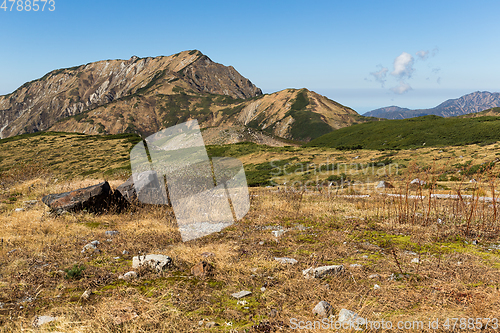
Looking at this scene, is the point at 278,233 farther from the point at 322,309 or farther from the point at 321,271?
the point at 322,309

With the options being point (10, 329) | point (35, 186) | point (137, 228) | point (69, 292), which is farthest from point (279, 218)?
point (35, 186)

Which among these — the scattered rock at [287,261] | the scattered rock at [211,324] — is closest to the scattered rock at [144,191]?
the scattered rock at [287,261]

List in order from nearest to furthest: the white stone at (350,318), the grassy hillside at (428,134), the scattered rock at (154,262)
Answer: the white stone at (350,318), the scattered rock at (154,262), the grassy hillside at (428,134)

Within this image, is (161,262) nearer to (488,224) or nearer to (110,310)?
(110,310)

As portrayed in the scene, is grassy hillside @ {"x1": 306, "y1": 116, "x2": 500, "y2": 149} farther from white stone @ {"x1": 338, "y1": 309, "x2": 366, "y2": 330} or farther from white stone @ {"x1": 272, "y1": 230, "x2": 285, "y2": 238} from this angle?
white stone @ {"x1": 338, "y1": 309, "x2": 366, "y2": 330}

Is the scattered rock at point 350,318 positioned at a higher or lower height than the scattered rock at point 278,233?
higher

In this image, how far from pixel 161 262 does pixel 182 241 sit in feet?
6.87

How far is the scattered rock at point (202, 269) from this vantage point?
564cm

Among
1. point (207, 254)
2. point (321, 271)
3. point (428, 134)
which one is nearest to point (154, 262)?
point (207, 254)

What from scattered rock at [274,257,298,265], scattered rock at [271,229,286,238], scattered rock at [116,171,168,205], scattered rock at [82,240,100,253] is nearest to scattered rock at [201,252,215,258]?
scattered rock at [274,257,298,265]

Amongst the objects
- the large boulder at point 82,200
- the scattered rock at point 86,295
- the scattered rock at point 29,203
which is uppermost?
the large boulder at point 82,200

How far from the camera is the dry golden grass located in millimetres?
4031

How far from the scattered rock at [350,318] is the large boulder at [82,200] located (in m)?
10.4

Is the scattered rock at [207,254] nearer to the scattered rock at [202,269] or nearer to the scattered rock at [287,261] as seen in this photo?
the scattered rock at [202,269]
